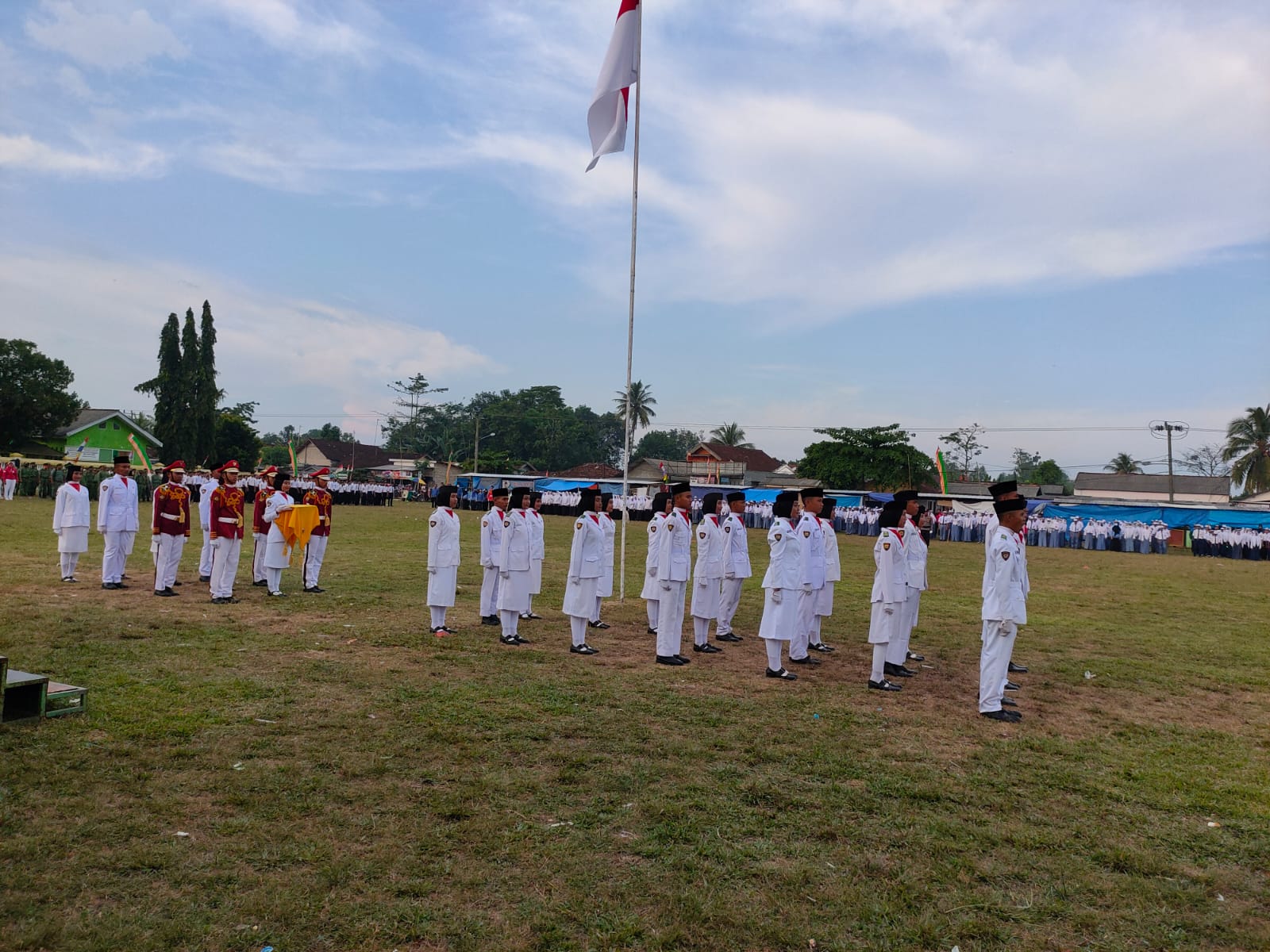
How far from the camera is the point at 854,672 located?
→ 888 cm

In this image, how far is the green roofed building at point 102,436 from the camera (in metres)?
48.3

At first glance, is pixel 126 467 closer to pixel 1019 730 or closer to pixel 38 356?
pixel 1019 730

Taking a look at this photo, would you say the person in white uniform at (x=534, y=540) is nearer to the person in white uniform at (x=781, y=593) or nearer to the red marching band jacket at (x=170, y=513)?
the person in white uniform at (x=781, y=593)

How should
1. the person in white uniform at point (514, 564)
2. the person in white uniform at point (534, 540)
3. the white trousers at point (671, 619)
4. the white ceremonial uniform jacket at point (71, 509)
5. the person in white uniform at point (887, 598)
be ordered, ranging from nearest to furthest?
the person in white uniform at point (887, 598), the white trousers at point (671, 619), the person in white uniform at point (514, 564), the person in white uniform at point (534, 540), the white ceremonial uniform jacket at point (71, 509)

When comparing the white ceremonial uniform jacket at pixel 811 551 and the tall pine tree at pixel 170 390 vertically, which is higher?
the tall pine tree at pixel 170 390

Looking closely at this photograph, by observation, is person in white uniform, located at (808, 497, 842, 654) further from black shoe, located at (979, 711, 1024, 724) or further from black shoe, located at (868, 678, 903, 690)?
black shoe, located at (979, 711, 1024, 724)

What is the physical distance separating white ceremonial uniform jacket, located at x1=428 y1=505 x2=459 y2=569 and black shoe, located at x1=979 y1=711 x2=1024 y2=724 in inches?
232

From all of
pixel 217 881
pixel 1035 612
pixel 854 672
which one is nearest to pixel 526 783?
pixel 217 881

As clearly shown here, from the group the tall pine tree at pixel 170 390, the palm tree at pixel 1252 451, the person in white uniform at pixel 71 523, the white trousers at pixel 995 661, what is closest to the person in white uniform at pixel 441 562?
the white trousers at pixel 995 661

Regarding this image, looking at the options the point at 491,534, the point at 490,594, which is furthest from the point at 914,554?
the point at 490,594

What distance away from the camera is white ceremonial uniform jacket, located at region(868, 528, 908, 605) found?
27.0ft

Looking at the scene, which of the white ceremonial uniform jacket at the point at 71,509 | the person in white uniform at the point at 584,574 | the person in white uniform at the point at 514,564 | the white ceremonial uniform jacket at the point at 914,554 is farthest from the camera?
the white ceremonial uniform jacket at the point at 71,509

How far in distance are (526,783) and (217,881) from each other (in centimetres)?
180

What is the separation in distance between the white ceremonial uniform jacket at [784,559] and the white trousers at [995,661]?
1.93 m
